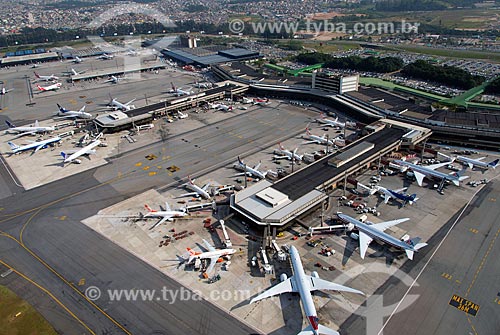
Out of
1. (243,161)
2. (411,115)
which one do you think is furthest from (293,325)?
(411,115)

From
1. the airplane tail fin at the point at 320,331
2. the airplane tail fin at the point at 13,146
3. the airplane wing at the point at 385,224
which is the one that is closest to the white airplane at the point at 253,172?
the airplane wing at the point at 385,224

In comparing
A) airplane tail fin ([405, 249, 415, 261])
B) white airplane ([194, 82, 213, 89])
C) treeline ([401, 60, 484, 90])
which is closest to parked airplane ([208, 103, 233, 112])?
white airplane ([194, 82, 213, 89])

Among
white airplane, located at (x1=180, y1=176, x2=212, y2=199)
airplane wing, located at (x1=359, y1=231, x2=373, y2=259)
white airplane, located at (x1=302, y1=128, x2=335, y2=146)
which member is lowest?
airplane wing, located at (x1=359, y1=231, x2=373, y2=259)

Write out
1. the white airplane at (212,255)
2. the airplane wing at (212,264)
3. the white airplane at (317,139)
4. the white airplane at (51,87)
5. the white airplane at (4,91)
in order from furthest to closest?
the white airplane at (4,91) < the white airplane at (51,87) < the white airplane at (317,139) < the white airplane at (212,255) < the airplane wing at (212,264)

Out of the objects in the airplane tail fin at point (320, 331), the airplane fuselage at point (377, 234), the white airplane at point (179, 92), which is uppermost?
the white airplane at point (179, 92)

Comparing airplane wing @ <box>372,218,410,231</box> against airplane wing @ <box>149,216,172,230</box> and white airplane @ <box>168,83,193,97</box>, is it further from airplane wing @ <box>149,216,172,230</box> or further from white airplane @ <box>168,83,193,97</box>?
white airplane @ <box>168,83,193,97</box>

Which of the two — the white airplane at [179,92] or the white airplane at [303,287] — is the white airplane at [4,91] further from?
the white airplane at [303,287]
